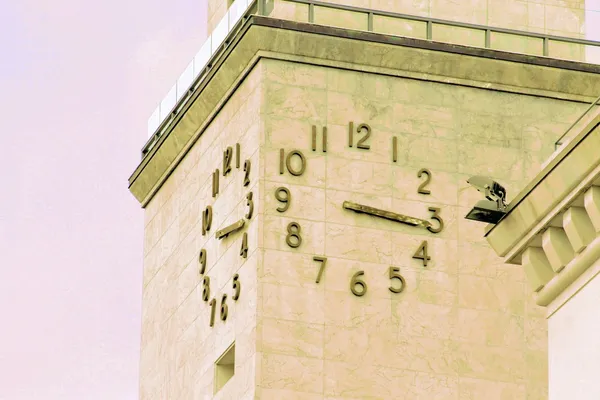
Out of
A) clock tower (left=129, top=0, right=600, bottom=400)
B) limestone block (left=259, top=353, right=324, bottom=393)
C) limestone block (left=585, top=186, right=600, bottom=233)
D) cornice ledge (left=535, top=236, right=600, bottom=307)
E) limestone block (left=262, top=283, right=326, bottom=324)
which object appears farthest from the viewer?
clock tower (left=129, top=0, right=600, bottom=400)

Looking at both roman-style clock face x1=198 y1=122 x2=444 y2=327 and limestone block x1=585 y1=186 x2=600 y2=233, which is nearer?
limestone block x1=585 y1=186 x2=600 y2=233

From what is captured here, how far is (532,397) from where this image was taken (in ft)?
168

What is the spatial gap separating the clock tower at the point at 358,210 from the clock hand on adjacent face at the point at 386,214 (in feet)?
0.09

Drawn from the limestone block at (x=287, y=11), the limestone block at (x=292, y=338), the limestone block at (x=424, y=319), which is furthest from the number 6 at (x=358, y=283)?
the limestone block at (x=287, y=11)

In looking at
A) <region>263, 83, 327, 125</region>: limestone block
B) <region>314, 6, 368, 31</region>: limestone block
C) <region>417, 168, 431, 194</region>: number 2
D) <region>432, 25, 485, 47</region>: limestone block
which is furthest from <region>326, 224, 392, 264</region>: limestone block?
<region>432, 25, 485, 47</region>: limestone block

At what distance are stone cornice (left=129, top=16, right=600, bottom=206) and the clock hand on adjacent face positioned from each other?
2959mm

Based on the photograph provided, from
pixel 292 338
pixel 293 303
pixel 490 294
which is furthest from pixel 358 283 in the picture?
pixel 490 294

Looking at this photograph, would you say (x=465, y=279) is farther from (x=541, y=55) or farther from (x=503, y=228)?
(x=503, y=228)

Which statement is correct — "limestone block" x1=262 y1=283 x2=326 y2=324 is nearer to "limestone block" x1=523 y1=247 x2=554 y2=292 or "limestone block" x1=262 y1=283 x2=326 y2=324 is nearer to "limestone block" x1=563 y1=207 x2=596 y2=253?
"limestone block" x1=523 y1=247 x2=554 y2=292

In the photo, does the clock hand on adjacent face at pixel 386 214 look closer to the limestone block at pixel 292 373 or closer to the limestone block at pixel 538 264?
the limestone block at pixel 292 373

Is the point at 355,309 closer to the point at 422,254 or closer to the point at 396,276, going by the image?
the point at 396,276

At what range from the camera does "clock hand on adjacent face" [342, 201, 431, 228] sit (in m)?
51.4

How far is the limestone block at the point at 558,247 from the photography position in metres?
36.3

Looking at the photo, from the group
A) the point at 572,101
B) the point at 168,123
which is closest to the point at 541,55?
the point at 572,101
